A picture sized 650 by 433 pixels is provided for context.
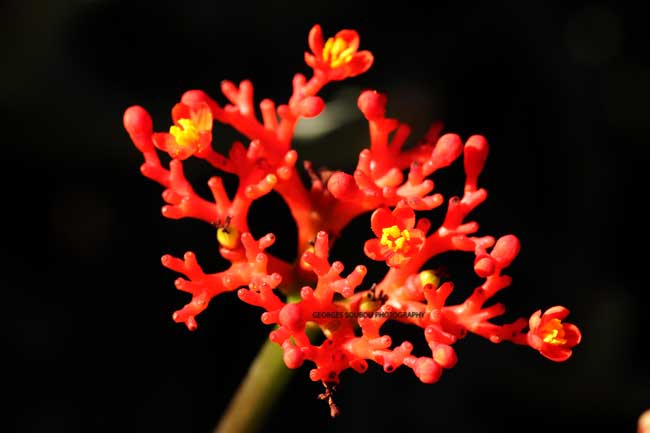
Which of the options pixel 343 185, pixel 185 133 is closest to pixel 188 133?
pixel 185 133

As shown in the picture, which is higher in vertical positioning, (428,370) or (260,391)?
(428,370)

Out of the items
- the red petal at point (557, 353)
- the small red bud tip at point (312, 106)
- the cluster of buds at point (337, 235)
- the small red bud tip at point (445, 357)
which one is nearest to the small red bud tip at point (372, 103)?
the cluster of buds at point (337, 235)

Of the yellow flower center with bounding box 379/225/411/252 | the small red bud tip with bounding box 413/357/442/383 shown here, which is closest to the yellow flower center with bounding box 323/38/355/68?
the yellow flower center with bounding box 379/225/411/252

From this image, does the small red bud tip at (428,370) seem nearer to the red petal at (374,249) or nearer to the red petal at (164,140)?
the red petal at (374,249)

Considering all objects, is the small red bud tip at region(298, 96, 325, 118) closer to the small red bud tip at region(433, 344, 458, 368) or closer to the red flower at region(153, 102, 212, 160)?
the red flower at region(153, 102, 212, 160)

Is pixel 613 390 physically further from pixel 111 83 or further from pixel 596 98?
pixel 111 83

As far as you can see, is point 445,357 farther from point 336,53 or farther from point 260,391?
point 336,53

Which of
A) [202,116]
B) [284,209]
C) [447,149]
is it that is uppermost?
[447,149]
